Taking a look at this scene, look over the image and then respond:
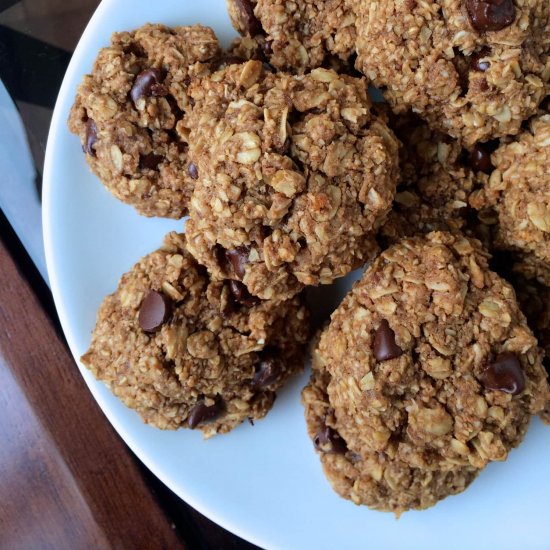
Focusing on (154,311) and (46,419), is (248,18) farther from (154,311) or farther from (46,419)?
(46,419)

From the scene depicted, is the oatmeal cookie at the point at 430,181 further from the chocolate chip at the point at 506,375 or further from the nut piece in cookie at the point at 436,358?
the chocolate chip at the point at 506,375

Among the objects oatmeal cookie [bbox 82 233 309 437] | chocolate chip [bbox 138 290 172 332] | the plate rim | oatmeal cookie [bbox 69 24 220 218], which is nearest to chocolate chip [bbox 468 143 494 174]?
oatmeal cookie [bbox 82 233 309 437]

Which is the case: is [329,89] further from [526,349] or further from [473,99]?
[526,349]

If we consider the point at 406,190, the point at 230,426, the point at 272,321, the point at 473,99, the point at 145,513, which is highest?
the point at 473,99

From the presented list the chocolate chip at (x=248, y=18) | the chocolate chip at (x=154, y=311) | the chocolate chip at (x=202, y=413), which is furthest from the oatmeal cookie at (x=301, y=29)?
the chocolate chip at (x=202, y=413)

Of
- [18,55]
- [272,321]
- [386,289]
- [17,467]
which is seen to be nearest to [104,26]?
[18,55]

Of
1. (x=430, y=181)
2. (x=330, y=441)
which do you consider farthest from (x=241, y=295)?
(x=430, y=181)

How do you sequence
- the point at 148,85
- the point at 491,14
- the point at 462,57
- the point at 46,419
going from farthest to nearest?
the point at 46,419 → the point at 148,85 → the point at 462,57 → the point at 491,14
